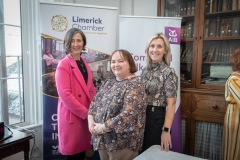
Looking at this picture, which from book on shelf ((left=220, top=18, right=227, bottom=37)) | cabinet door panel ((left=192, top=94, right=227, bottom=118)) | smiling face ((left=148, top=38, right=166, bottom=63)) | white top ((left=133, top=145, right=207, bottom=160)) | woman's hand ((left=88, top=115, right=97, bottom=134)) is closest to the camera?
white top ((left=133, top=145, right=207, bottom=160))

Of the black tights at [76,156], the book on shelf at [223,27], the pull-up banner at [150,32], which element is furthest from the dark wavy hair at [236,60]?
the black tights at [76,156]

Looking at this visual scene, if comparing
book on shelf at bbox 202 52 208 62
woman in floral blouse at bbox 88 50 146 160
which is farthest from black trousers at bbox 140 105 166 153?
book on shelf at bbox 202 52 208 62

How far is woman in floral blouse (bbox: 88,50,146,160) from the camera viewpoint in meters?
1.28

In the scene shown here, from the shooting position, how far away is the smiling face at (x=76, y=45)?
5.50ft

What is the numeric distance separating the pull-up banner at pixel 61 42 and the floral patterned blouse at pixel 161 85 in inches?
30.9

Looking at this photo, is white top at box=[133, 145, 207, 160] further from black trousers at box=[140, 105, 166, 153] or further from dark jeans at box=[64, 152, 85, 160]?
dark jeans at box=[64, 152, 85, 160]

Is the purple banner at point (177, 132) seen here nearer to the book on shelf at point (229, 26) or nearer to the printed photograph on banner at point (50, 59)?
the book on shelf at point (229, 26)

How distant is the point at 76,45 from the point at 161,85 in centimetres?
79

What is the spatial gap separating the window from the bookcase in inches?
60.4

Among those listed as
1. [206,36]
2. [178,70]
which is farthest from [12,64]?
[206,36]

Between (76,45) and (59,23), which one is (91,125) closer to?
(76,45)

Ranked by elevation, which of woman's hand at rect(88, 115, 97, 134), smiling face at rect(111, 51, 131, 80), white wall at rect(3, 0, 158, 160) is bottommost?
woman's hand at rect(88, 115, 97, 134)

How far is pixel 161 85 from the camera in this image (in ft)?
4.79

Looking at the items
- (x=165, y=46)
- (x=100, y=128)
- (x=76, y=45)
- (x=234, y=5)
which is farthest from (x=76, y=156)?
(x=234, y=5)
